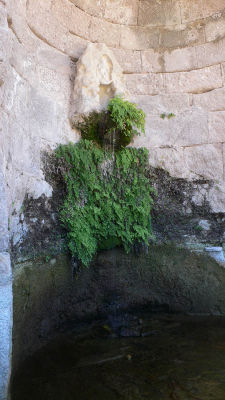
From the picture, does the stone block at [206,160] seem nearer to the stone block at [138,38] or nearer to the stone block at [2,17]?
the stone block at [138,38]

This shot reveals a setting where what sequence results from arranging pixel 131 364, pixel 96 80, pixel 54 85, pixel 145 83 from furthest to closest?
pixel 145 83, pixel 96 80, pixel 54 85, pixel 131 364

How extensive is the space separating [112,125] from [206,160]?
6.38 ft

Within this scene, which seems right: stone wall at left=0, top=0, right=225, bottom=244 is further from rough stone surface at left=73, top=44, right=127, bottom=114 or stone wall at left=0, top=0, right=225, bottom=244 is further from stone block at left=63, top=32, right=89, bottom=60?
rough stone surface at left=73, top=44, right=127, bottom=114

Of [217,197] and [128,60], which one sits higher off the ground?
[128,60]

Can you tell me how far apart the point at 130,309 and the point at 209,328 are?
4.51 ft

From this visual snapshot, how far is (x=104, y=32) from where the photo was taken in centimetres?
679

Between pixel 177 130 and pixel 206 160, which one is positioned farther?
pixel 177 130

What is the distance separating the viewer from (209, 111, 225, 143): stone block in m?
6.29

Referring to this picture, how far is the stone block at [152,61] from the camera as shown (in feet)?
22.8

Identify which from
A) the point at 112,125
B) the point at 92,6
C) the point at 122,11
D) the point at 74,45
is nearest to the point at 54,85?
the point at 74,45

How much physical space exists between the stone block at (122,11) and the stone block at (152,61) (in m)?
0.78

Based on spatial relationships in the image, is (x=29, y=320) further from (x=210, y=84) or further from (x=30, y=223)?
(x=210, y=84)

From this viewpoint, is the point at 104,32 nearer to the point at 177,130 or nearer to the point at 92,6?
the point at 92,6

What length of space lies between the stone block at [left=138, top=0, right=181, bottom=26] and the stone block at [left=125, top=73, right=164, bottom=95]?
127 cm
